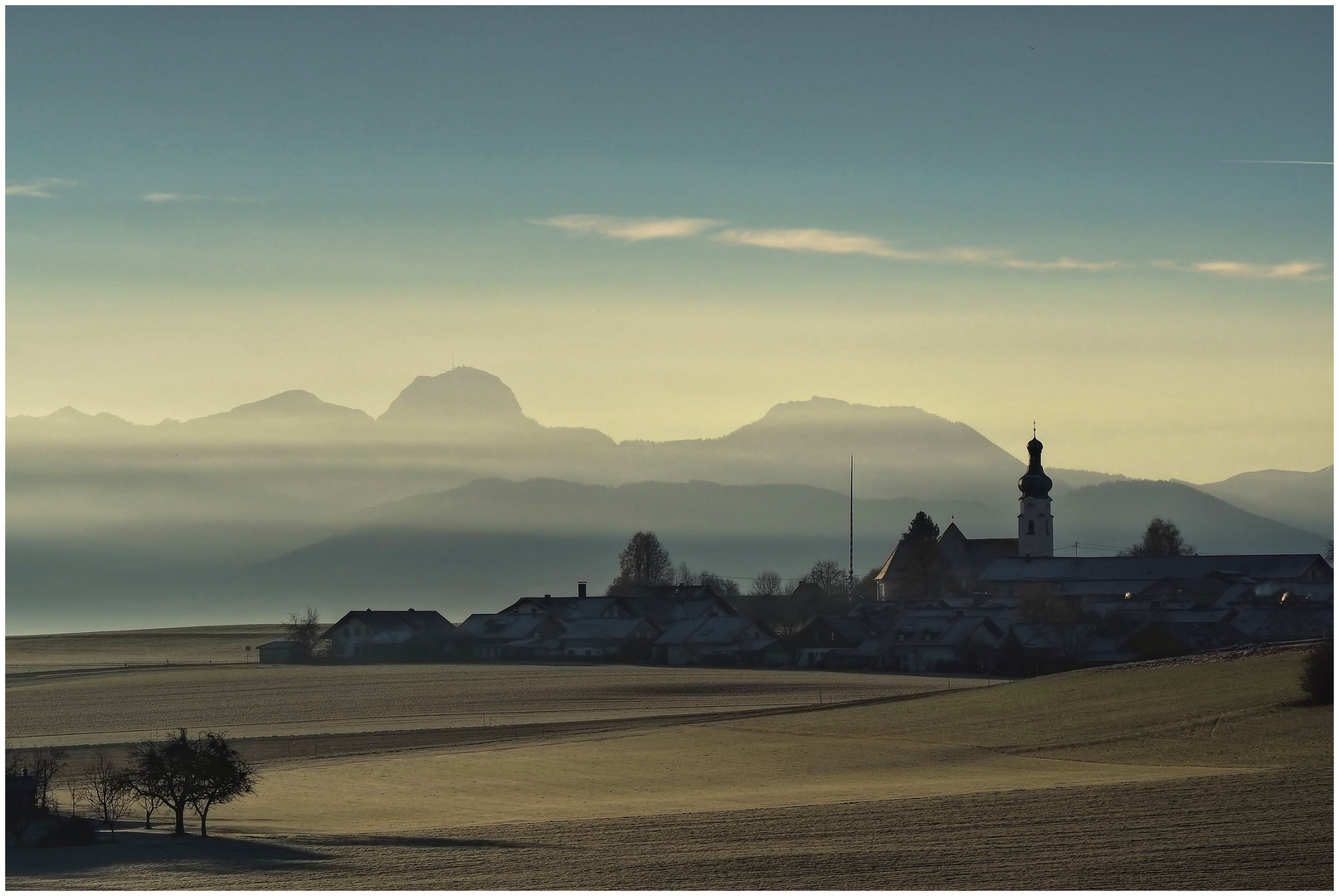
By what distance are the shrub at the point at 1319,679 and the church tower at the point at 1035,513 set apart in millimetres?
118188

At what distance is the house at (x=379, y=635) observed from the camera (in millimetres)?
133125

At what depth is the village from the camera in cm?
11144

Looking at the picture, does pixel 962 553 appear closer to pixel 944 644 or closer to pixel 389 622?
pixel 944 644

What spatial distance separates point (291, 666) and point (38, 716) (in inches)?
1905

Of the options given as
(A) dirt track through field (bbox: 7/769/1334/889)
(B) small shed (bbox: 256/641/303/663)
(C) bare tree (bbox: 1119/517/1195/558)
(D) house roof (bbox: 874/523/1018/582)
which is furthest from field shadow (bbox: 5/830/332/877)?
(C) bare tree (bbox: 1119/517/1195/558)

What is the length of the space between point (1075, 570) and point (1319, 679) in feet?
356

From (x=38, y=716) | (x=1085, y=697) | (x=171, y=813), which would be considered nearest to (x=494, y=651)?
(x=38, y=716)

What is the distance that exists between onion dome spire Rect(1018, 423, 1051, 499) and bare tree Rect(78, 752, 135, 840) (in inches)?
5366

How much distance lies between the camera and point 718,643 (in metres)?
124

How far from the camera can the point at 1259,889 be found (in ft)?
73.8

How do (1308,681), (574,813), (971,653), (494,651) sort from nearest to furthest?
1. (574,813)
2. (1308,681)
3. (971,653)
4. (494,651)

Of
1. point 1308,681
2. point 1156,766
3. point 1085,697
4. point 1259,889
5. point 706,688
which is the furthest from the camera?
point 706,688

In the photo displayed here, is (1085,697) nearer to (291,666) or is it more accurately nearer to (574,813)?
(574,813)

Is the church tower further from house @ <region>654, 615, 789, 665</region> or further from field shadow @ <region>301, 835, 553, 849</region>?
field shadow @ <region>301, 835, 553, 849</region>
